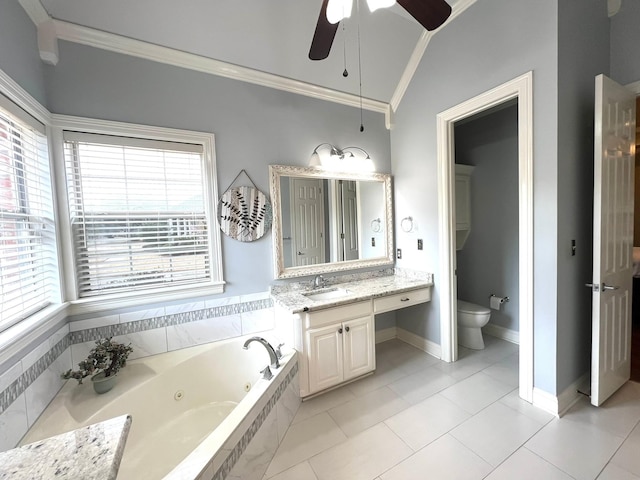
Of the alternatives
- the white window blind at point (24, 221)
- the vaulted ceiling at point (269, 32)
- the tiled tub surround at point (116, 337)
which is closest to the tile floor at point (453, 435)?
the tiled tub surround at point (116, 337)

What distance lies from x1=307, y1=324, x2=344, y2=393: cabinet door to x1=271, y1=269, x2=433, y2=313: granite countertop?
203mm

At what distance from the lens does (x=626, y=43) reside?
6.56ft

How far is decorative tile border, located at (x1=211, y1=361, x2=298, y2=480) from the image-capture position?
1202mm

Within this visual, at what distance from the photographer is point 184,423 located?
1849mm

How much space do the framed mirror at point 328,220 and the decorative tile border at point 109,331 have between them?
1.46 ft

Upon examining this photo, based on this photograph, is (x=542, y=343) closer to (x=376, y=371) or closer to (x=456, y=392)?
(x=456, y=392)

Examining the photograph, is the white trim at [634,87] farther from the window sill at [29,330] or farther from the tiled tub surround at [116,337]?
the window sill at [29,330]

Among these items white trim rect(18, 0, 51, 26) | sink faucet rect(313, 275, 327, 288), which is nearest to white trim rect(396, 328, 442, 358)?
sink faucet rect(313, 275, 327, 288)

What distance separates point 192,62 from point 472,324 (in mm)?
3433

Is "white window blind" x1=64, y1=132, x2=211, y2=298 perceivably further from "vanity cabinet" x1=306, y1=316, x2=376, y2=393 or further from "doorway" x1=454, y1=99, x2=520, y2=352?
"doorway" x1=454, y1=99, x2=520, y2=352

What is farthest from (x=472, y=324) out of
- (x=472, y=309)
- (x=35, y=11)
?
(x=35, y=11)

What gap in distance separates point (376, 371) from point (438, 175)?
186 centimetres

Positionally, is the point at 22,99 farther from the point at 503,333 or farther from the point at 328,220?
the point at 503,333

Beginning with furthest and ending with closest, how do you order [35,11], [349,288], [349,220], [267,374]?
1. [349,220]
2. [349,288]
3. [267,374]
4. [35,11]
